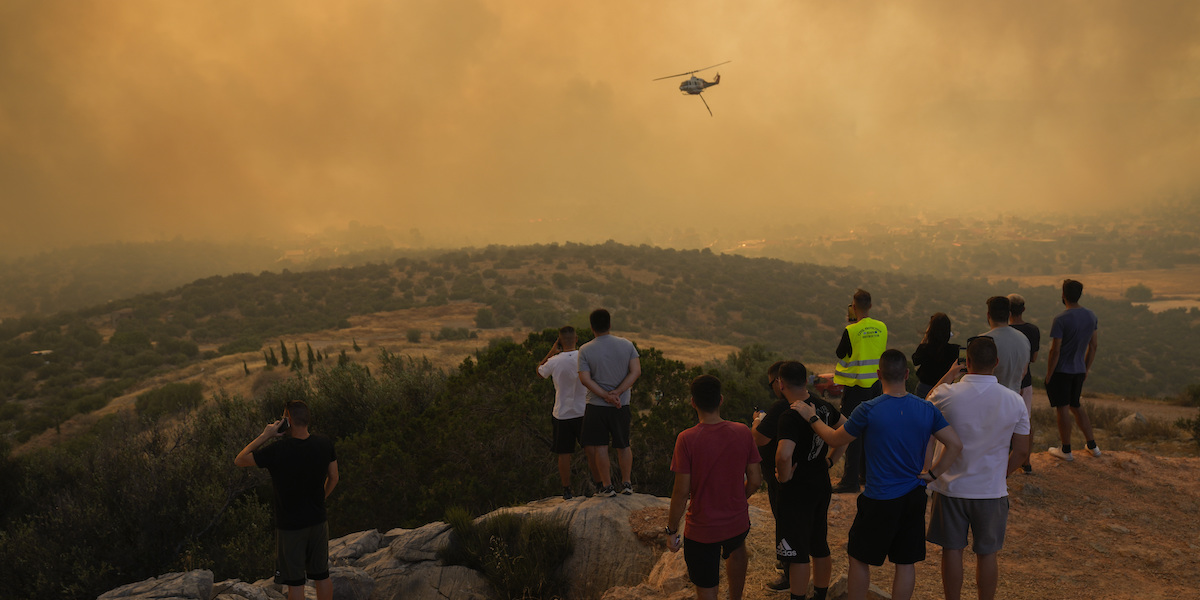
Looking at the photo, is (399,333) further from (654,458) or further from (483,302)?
(654,458)

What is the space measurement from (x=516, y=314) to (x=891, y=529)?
42498 millimetres

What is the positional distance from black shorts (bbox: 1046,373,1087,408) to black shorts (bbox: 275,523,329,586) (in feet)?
27.9


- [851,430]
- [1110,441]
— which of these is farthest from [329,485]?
[1110,441]

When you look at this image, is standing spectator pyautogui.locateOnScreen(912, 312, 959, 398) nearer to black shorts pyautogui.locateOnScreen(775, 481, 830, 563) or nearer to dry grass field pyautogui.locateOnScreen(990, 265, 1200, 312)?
black shorts pyautogui.locateOnScreen(775, 481, 830, 563)

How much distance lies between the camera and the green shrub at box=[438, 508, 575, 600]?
20.6 ft

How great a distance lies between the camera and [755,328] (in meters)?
49.8

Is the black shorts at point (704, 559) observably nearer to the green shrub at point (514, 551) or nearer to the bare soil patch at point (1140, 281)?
the green shrub at point (514, 551)

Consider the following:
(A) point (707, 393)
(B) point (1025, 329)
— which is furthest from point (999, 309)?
(A) point (707, 393)

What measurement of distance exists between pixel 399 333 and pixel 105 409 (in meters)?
15.6

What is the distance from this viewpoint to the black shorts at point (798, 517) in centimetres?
446

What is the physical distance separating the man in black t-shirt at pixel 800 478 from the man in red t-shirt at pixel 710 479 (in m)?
0.28

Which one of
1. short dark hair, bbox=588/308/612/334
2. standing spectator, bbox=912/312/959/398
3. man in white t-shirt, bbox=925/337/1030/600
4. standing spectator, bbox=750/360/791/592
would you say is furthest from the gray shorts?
short dark hair, bbox=588/308/612/334

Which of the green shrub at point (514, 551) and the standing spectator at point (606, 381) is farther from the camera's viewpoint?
the standing spectator at point (606, 381)

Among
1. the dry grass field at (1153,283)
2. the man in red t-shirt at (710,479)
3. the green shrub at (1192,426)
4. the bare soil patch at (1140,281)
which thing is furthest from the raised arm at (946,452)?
the bare soil patch at (1140,281)
